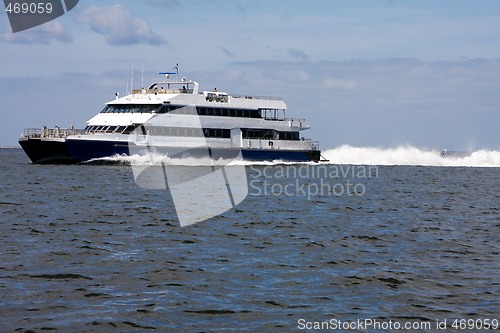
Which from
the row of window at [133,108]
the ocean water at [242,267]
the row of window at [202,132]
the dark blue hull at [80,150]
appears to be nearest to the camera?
the ocean water at [242,267]

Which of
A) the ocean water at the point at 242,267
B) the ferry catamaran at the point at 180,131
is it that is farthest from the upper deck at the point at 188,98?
the ocean water at the point at 242,267

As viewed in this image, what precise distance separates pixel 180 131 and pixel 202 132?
2533mm

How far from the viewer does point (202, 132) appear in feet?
173

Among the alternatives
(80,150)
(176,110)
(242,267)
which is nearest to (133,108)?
(176,110)

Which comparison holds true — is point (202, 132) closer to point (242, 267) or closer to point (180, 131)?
point (180, 131)

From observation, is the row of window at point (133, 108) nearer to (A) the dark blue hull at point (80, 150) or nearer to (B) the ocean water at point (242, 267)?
(A) the dark blue hull at point (80, 150)

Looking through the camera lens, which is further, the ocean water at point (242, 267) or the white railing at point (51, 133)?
the white railing at point (51, 133)

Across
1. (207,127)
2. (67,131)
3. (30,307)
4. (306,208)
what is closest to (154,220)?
(306,208)

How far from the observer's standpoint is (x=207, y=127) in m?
53.1

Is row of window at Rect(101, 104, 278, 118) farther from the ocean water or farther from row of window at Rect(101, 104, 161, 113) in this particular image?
the ocean water

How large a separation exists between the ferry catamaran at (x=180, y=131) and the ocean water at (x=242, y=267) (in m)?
19.0

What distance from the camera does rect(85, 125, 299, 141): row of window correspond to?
A: 48872 millimetres

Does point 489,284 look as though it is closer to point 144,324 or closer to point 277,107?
point 144,324

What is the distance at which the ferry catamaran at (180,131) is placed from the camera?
4741 centimetres
